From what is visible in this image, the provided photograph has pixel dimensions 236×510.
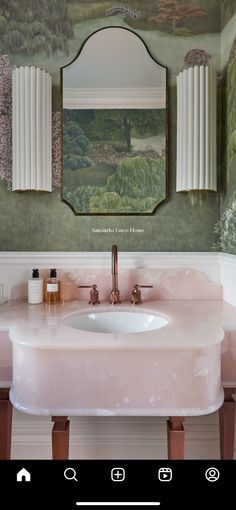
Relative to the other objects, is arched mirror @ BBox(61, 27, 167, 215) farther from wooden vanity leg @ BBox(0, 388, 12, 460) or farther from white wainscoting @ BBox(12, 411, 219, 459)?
white wainscoting @ BBox(12, 411, 219, 459)

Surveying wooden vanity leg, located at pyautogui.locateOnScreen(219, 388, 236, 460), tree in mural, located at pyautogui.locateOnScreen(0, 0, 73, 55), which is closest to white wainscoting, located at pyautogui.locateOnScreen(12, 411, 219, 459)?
wooden vanity leg, located at pyautogui.locateOnScreen(219, 388, 236, 460)

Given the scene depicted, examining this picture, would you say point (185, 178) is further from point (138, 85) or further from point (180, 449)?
point (180, 449)

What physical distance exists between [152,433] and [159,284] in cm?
65

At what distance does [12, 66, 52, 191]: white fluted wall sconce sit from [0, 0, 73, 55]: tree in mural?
150 millimetres

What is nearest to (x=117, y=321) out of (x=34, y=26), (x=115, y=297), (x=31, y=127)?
(x=115, y=297)

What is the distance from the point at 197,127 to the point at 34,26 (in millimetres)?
854

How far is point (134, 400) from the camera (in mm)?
925

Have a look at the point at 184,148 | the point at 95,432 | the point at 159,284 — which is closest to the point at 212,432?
the point at 95,432

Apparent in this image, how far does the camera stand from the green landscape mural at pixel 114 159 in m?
1.50
